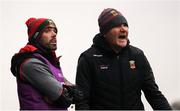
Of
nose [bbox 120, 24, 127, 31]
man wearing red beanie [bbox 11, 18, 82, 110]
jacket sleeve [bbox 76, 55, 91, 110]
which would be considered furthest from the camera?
nose [bbox 120, 24, 127, 31]

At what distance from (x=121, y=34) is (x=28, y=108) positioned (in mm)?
786

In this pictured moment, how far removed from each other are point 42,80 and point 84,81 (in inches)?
18.1

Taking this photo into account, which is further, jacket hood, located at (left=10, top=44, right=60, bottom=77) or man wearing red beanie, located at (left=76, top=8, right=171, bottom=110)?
man wearing red beanie, located at (left=76, top=8, right=171, bottom=110)

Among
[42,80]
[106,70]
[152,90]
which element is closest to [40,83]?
[42,80]

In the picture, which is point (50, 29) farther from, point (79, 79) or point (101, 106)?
point (101, 106)

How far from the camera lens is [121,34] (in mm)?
2672

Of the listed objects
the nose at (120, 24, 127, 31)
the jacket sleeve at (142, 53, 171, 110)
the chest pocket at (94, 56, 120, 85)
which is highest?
the nose at (120, 24, 127, 31)

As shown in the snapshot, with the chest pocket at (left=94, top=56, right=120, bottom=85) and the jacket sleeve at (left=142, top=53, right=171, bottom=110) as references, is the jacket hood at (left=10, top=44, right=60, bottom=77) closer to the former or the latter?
the chest pocket at (left=94, top=56, right=120, bottom=85)

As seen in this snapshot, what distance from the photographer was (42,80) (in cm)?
222

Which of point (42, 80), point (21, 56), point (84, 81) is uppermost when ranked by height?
point (21, 56)

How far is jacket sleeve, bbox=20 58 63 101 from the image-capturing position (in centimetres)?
222

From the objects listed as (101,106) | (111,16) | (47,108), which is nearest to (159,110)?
(101,106)

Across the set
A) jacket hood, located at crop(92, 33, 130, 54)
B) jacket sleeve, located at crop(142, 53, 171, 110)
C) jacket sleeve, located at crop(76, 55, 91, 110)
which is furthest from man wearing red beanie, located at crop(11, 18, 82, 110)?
jacket sleeve, located at crop(142, 53, 171, 110)

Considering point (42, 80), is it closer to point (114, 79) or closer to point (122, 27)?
point (114, 79)
